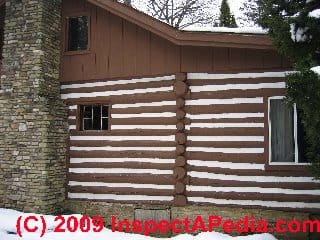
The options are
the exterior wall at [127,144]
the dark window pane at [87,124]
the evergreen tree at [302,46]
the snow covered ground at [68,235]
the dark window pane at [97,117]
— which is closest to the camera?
the evergreen tree at [302,46]

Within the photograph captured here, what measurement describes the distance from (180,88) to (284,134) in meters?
2.75

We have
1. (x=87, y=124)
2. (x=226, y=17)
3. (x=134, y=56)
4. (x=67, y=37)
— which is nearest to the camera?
(x=134, y=56)

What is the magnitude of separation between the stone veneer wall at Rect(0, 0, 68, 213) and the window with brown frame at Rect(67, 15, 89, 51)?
50cm

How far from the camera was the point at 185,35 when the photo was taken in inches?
372

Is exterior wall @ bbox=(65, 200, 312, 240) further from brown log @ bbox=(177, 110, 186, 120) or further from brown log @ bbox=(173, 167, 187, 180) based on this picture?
brown log @ bbox=(177, 110, 186, 120)

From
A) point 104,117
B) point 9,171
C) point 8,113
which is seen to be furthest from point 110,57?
point 9,171

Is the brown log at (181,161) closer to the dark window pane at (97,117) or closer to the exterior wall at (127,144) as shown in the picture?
the exterior wall at (127,144)

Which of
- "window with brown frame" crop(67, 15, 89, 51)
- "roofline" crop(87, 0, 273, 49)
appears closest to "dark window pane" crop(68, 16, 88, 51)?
"window with brown frame" crop(67, 15, 89, 51)

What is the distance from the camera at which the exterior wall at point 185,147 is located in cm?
925

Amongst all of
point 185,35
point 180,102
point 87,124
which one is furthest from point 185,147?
point 87,124

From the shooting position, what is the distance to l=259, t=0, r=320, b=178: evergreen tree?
21.2ft

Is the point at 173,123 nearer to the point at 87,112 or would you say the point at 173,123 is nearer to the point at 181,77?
the point at 181,77

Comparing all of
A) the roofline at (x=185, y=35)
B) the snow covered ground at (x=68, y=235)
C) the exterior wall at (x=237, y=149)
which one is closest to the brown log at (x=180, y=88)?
the exterior wall at (x=237, y=149)

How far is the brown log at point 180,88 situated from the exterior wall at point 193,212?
284 cm
